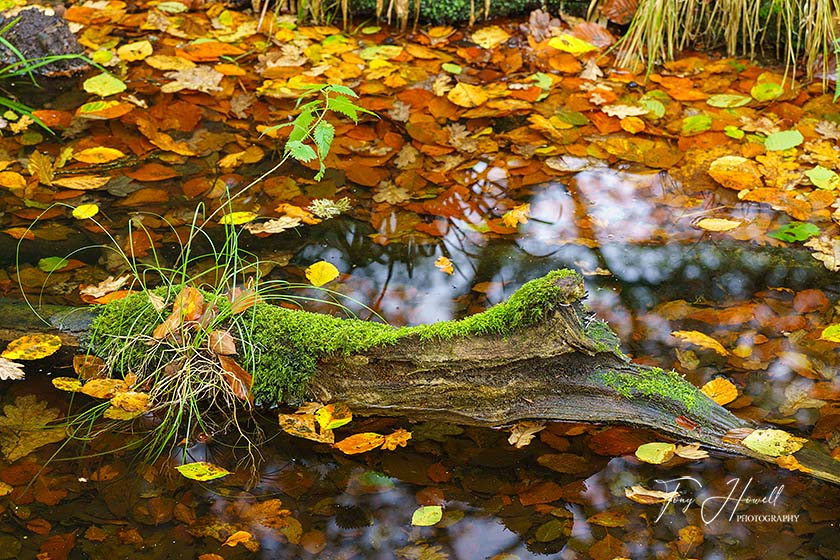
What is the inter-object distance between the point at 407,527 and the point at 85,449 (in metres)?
1.00

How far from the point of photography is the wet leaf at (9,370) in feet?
8.38

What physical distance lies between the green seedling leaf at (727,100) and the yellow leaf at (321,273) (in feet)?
8.01

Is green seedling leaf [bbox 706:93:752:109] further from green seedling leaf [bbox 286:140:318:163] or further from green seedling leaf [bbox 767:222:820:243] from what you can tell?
green seedling leaf [bbox 286:140:318:163]

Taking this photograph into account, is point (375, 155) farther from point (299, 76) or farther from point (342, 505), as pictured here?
point (342, 505)

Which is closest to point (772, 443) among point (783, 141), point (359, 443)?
point (359, 443)

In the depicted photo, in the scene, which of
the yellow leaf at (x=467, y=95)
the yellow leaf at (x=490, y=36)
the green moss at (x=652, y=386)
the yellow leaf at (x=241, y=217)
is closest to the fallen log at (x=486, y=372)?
the green moss at (x=652, y=386)

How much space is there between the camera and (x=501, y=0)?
17.3 feet

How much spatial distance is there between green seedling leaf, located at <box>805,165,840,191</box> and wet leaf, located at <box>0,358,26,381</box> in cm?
335

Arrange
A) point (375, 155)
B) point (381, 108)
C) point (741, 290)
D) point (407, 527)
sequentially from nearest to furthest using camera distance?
point (407, 527)
point (741, 290)
point (375, 155)
point (381, 108)

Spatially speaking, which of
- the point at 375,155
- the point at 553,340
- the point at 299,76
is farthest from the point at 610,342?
the point at 299,76

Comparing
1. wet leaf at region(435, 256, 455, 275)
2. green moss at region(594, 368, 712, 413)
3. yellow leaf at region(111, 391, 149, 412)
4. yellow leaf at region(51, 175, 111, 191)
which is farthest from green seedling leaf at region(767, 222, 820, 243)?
yellow leaf at region(51, 175, 111, 191)

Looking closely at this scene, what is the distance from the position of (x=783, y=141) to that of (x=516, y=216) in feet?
4.92

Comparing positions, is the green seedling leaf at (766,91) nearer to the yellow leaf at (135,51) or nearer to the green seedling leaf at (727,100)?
the green seedling leaf at (727,100)

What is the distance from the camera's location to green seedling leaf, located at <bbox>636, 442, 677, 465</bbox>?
2.43 meters
